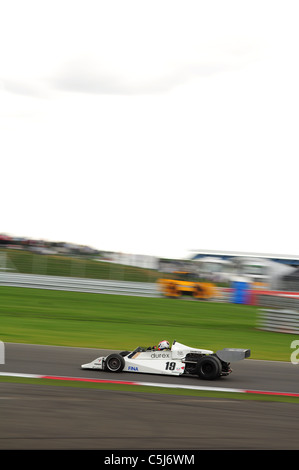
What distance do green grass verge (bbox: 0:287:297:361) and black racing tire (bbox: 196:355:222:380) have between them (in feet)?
12.4

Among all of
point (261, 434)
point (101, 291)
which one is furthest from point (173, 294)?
point (261, 434)

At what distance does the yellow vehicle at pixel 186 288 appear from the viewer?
25.1 meters

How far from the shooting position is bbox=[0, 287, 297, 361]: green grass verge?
42.9 feet

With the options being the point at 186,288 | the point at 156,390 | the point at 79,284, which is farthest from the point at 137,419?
the point at 186,288

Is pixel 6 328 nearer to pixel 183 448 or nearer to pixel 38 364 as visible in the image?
pixel 38 364

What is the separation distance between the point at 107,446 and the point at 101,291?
1958 cm

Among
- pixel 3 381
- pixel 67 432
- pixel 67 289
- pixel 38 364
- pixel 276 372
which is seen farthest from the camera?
pixel 67 289

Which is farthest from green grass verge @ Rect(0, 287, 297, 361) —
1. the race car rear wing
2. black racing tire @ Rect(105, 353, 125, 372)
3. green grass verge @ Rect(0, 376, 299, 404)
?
green grass verge @ Rect(0, 376, 299, 404)

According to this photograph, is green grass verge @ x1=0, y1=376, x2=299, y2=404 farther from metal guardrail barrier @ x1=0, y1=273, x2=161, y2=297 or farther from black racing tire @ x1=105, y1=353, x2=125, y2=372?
metal guardrail barrier @ x1=0, y1=273, x2=161, y2=297

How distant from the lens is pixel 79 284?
81.4ft

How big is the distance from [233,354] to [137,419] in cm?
257

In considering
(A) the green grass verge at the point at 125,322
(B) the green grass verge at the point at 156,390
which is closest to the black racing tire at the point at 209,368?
(B) the green grass verge at the point at 156,390

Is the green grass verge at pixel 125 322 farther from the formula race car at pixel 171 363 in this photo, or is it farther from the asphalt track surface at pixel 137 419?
the asphalt track surface at pixel 137 419
